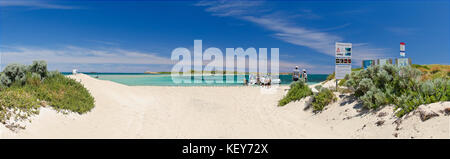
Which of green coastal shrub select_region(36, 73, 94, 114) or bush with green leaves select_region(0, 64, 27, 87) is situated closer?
green coastal shrub select_region(36, 73, 94, 114)

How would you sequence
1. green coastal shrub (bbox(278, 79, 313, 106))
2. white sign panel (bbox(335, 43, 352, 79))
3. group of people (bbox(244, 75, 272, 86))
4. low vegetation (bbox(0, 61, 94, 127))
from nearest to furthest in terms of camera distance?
low vegetation (bbox(0, 61, 94, 127)), white sign panel (bbox(335, 43, 352, 79)), green coastal shrub (bbox(278, 79, 313, 106)), group of people (bbox(244, 75, 272, 86))

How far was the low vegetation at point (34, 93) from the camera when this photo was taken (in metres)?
6.72

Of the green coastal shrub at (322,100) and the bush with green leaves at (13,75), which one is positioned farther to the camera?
the green coastal shrub at (322,100)

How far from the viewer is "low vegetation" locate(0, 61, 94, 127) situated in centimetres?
672

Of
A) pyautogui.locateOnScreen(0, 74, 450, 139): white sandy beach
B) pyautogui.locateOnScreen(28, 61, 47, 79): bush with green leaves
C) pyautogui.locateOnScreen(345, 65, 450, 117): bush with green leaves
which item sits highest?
pyautogui.locateOnScreen(28, 61, 47, 79): bush with green leaves

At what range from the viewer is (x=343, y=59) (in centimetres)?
1213

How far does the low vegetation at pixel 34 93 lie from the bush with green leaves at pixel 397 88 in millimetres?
10465

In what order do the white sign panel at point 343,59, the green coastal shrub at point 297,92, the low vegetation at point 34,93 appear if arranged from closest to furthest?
the low vegetation at point 34,93, the white sign panel at point 343,59, the green coastal shrub at point 297,92

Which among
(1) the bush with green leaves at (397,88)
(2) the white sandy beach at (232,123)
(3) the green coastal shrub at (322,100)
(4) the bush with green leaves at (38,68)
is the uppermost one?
(4) the bush with green leaves at (38,68)

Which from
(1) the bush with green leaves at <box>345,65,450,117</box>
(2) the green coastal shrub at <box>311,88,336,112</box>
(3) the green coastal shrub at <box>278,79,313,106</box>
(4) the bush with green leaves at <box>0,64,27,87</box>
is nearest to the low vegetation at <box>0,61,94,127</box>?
(4) the bush with green leaves at <box>0,64,27,87</box>

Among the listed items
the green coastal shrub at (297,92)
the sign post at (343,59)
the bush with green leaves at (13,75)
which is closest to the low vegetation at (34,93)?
the bush with green leaves at (13,75)

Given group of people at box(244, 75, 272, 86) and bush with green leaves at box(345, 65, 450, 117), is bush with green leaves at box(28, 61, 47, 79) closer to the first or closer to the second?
bush with green leaves at box(345, 65, 450, 117)

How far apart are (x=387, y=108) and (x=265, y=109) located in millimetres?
6007

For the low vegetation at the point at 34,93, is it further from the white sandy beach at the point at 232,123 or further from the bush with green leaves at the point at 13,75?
the white sandy beach at the point at 232,123
